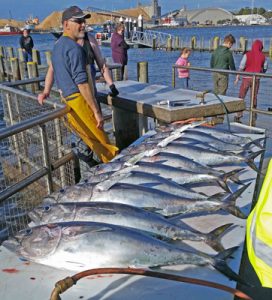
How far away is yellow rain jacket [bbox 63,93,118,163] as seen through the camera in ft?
15.4

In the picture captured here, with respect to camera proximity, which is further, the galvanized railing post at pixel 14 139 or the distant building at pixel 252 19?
the distant building at pixel 252 19

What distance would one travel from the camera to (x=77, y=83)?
455 centimetres

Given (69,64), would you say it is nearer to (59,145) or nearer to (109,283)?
(59,145)

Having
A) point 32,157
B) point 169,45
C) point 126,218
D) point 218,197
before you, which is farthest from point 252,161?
point 169,45

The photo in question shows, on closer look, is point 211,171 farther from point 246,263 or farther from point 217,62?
point 217,62

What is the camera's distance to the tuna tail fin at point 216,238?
2467mm

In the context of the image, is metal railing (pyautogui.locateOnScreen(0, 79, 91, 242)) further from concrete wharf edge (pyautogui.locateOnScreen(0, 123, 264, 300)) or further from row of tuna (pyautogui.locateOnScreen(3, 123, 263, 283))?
concrete wharf edge (pyautogui.locateOnScreen(0, 123, 264, 300))

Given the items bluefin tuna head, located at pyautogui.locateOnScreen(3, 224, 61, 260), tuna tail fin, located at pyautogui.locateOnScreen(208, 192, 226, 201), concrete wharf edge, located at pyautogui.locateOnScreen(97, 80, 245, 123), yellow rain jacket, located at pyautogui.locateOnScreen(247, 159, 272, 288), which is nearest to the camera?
yellow rain jacket, located at pyautogui.locateOnScreen(247, 159, 272, 288)

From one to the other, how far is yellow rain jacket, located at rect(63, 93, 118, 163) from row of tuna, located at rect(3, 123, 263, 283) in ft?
2.39

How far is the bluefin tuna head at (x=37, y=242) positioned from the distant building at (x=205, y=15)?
155622mm

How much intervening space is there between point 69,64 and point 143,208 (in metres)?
2.40

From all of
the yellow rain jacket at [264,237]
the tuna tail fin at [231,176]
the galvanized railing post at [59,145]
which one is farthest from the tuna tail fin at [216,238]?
the galvanized railing post at [59,145]

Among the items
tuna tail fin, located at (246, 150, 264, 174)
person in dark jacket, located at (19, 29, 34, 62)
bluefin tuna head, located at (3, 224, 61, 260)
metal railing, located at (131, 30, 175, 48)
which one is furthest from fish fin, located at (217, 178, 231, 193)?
metal railing, located at (131, 30, 175, 48)

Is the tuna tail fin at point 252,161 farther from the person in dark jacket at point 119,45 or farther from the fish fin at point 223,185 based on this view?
the person in dark jacket at point 119,45
